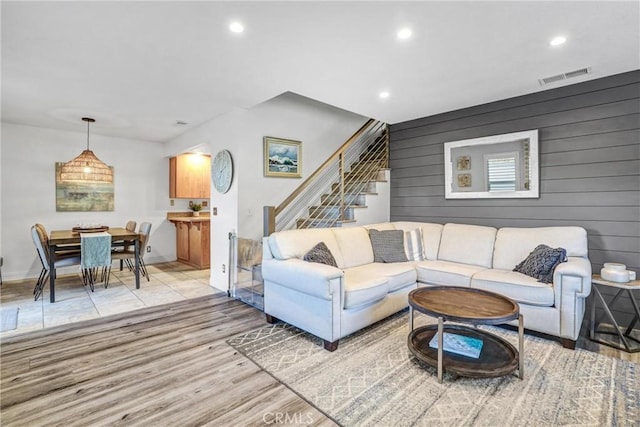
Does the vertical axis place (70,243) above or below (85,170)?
below

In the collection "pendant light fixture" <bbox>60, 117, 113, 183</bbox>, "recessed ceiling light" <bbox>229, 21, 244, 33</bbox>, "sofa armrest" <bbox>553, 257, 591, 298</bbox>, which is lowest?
"sofa armrest" <bbox>553, 257, 591, 298</bbox>

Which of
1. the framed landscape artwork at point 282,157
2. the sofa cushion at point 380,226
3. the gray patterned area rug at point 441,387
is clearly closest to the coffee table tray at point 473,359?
the gray patterned area rug at point 441,387

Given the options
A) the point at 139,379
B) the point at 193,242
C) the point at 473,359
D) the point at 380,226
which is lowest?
the point at 139,379

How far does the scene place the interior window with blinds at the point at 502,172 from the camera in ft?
12.4

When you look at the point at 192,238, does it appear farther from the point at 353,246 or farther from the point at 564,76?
the point at 564,76

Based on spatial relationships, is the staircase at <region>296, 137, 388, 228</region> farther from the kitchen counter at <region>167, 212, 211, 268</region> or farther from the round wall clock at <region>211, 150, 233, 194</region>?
the kitchen counter at <region>167, 212, 211, 268</region>

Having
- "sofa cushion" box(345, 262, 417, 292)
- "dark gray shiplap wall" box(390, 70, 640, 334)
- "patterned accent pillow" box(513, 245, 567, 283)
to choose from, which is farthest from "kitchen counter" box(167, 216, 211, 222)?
"patterned accent pillow" box(513, 245, 567, 283)

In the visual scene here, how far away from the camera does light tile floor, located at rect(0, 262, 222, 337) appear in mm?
3340

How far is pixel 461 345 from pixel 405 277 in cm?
105

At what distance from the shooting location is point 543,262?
287 centimetres

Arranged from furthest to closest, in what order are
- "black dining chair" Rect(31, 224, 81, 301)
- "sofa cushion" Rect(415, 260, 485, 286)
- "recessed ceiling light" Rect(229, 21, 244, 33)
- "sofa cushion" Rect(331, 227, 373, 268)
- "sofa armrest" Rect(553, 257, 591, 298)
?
"black dining chair" Rect(31, 224, 81, 301) → "sofa cushion" Rect(331, 227, 373, 268) → "sofa cushion" Rect(415, 260, 485, 286) → "sofa armrest" Rect(553, 257, 591, 298) → "recessed ceiling light" Rect(229, 21, 244, 33)

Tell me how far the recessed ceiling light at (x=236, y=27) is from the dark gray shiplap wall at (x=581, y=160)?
3204 mm

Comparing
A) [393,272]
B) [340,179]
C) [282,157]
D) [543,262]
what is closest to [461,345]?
[393,272]

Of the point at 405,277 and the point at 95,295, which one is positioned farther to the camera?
the point at 95,295
